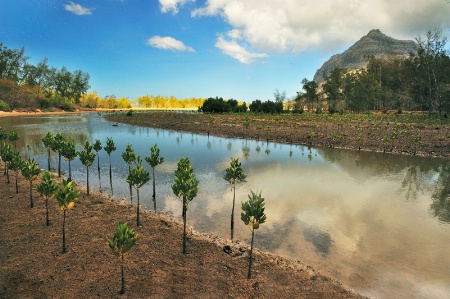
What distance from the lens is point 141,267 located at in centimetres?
1579

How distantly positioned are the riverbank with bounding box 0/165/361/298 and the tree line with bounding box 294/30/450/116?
4177 inches

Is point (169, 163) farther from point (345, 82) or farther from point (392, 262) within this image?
point (345, 82)

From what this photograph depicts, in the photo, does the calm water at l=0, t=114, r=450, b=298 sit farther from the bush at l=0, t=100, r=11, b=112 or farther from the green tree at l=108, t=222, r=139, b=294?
the bush at l=0, t=100, r=11, b=112

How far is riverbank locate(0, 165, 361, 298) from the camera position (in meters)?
13.9

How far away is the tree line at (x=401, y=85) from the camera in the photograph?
3807 inches

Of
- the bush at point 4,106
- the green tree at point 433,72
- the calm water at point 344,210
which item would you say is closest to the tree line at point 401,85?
the green tree at point 433,72

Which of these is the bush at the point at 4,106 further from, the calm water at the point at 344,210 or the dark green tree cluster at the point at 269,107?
the dark green tree cluster at the point at 269,107

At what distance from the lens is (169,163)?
46.2 meters

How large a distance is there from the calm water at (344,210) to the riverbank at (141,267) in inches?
110

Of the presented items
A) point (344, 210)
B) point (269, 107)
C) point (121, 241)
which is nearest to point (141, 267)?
point (121, 241)

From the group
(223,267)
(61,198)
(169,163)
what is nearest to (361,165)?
(169,163)

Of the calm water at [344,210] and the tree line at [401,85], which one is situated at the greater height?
the tree line at [401,85]

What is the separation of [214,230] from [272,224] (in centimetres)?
546

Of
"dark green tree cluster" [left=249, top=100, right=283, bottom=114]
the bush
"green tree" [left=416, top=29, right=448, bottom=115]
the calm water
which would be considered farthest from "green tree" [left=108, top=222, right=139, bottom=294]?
the bush
